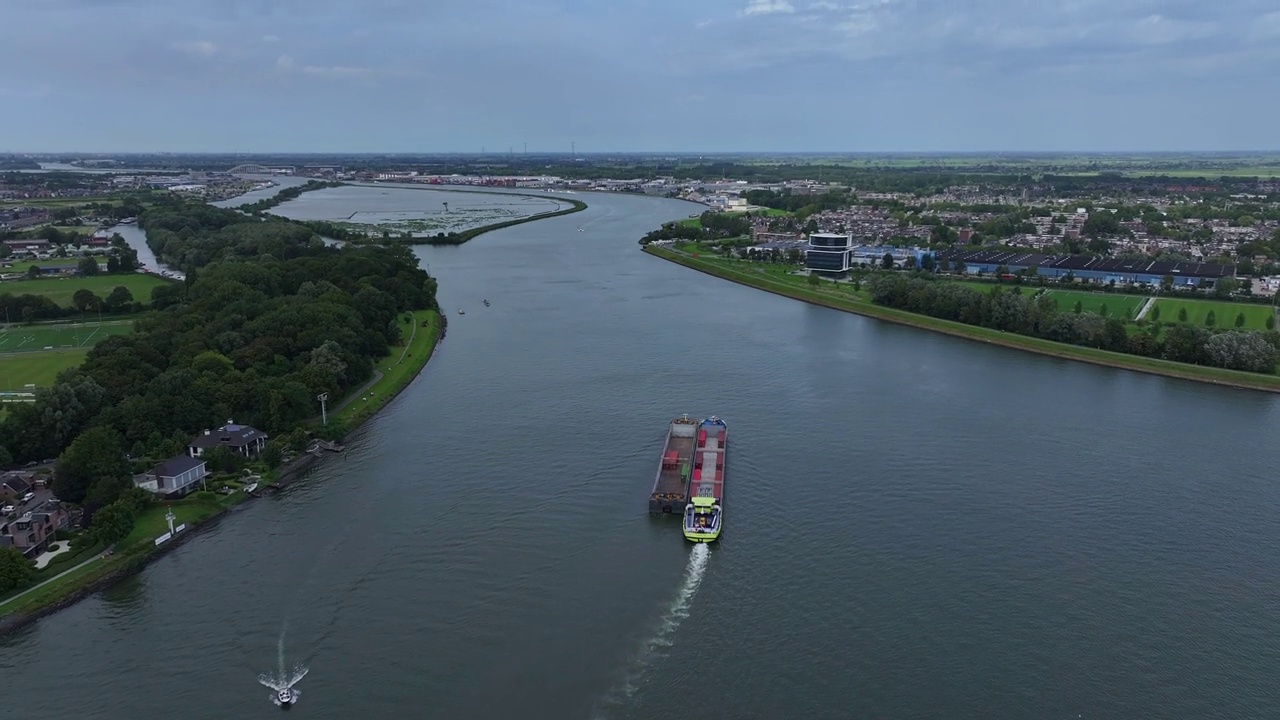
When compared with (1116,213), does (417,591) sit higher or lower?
lower

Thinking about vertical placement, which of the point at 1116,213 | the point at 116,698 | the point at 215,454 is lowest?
the point at 116,698

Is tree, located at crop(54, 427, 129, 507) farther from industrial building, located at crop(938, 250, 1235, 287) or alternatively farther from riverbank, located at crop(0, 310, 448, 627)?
industrial building, located at crop(938, 250, 1235, 287)

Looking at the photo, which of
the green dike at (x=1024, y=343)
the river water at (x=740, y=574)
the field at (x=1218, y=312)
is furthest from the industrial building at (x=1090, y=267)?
the river water at (x=740, y=574)

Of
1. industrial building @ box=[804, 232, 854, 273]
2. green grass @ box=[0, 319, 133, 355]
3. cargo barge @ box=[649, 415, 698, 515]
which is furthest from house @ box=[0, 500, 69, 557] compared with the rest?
industrial building @ box=[804, 232, 854, 273]

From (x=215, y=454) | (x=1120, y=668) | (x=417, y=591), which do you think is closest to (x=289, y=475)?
(x=215, y=454)

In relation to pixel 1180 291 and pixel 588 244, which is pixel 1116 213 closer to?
pixel 1180 291

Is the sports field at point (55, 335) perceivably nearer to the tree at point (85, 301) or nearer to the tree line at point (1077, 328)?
the tree at point (85, 301)
